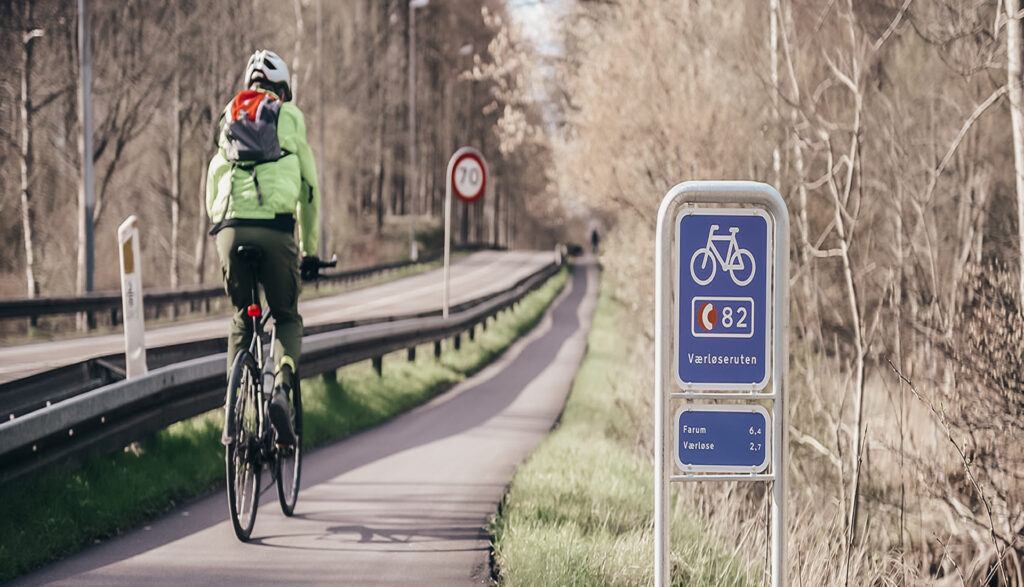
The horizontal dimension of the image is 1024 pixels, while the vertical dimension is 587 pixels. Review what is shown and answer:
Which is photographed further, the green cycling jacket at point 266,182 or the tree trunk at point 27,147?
the tree trunk at point 27,147

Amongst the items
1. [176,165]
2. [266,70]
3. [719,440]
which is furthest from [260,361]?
[176,165]

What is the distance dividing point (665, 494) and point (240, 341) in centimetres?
274

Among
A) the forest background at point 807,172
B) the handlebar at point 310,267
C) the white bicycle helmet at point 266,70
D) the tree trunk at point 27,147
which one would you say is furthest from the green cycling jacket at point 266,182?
the tree trunk at point 27,147

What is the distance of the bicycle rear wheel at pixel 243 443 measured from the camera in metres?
4.93

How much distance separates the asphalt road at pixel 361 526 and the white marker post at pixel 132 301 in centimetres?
107

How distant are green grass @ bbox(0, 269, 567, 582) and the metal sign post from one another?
3.11m

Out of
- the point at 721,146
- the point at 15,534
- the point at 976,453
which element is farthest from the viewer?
the point at 721,146

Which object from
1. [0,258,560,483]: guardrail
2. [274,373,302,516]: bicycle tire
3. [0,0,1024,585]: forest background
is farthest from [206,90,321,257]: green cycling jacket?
[0,0,1024,585]: forest background

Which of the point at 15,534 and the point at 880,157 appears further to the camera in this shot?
the point at 880,157

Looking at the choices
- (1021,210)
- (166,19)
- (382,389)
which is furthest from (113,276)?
(1021,210)

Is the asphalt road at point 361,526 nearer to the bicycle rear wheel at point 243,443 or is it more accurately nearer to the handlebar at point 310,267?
the bicycle rear wheel at point 243,443

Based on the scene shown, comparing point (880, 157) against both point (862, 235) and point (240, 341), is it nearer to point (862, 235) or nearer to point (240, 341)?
point (862, 235)

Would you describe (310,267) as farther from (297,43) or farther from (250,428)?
(297,43)

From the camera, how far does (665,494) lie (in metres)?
3.38
